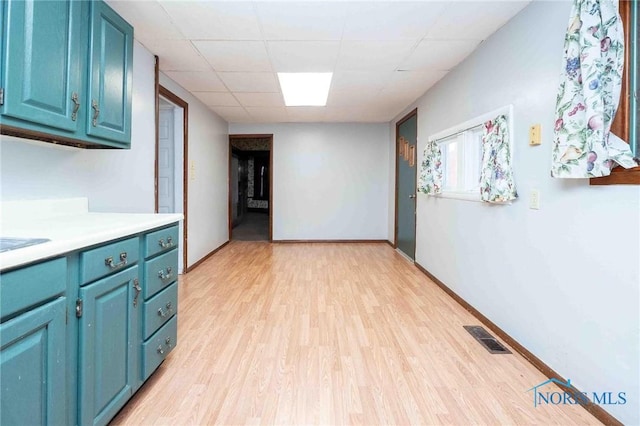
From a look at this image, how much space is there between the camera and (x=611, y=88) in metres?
1.45

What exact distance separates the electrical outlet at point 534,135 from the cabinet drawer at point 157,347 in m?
2.44

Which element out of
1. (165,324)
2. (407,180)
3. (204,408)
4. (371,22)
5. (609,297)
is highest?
(371,22)

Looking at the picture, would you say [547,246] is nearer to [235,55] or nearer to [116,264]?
[116,264]

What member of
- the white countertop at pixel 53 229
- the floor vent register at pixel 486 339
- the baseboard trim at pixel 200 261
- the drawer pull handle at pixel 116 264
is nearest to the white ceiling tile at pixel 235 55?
the white countertop at pixel 53 229

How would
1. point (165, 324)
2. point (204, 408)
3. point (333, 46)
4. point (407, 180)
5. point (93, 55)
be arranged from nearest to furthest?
point (204, 408) → point (93, 55) → point (165, 324) → point (333, 46) → point (407, 180)

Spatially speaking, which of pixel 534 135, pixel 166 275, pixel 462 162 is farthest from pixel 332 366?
pixel 462 162

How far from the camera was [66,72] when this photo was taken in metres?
1.54

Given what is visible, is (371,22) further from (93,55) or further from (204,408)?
(204,408)

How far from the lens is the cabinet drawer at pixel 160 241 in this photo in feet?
5.30

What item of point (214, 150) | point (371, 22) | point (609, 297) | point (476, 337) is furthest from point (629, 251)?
point (214, 150)

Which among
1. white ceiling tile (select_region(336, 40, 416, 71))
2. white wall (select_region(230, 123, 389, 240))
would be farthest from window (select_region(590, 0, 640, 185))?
white wall (select_region(230, 123, 389, 240))

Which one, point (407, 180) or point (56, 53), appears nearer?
point (56, 53)

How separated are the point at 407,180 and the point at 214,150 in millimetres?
3029

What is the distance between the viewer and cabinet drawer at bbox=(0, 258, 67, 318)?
0.89 metres
